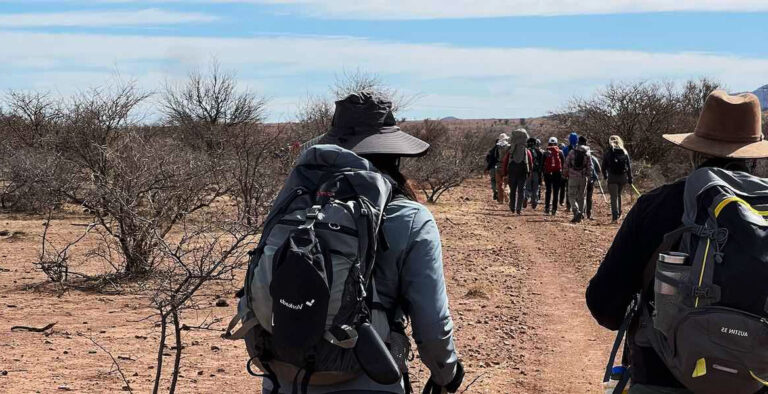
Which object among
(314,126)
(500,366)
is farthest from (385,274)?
(314,126)

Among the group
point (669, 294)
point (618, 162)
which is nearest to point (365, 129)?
point (669, 294)

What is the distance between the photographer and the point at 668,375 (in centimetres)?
260

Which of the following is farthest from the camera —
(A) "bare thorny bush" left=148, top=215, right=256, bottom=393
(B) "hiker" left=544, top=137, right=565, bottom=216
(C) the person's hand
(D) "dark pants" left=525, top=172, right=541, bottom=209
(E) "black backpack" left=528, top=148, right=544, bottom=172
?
(D) "dark pants" left=525, top=172, right=541, bottom=209

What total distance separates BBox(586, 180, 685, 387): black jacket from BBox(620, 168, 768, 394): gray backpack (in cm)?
10

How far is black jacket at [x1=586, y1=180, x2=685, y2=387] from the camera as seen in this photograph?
2633 millimetres

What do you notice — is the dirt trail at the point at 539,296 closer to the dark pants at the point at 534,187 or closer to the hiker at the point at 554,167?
the hiker at the point at 554,167

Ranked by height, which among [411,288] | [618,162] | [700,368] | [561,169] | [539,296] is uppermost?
[411,288]

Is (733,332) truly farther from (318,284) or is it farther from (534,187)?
(534,187)

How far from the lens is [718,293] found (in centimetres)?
241

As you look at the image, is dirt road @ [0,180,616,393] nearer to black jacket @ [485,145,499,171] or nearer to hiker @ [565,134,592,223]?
hiker @ [565,134,592,223]

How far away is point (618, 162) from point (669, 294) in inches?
522

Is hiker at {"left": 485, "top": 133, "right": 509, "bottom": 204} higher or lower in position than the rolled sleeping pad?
lower

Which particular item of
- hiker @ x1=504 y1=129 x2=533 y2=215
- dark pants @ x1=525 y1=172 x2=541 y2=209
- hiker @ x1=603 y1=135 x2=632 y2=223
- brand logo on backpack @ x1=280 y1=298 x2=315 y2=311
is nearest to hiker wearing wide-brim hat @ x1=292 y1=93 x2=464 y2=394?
brand logo on backpack @ x1=280 y1=298 x2=315 y2=311

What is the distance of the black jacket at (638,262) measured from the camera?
2633 mm
